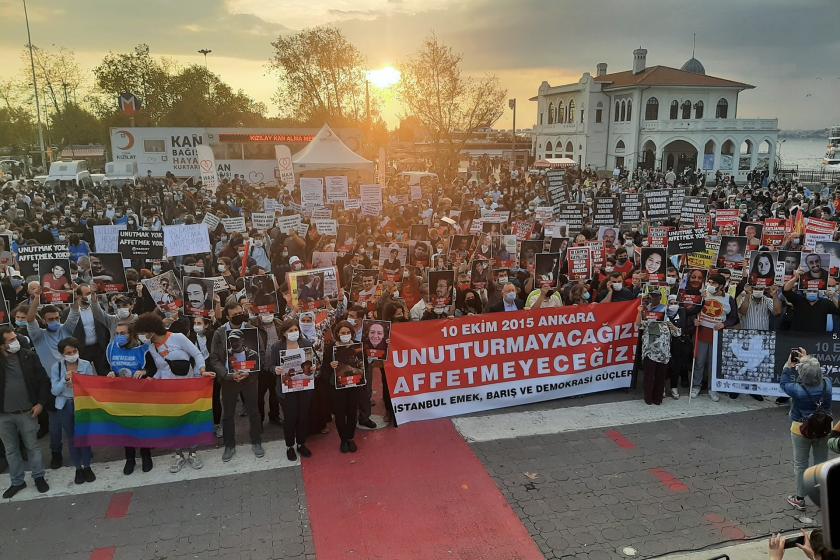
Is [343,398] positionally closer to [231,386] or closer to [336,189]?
[231,386]

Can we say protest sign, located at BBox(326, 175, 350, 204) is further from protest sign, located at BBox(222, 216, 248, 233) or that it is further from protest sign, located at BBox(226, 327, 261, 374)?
protest sign, located at BBox(226, 327, 261, 374)

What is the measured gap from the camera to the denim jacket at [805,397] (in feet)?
17.9

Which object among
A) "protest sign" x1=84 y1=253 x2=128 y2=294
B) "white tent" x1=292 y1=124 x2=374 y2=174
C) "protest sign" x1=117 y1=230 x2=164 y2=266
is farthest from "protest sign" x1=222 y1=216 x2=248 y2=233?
"white tent" x1=292 y1=124 x2=374 y2=174

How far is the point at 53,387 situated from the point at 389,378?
3783mm

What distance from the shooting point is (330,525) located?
5.59 metres

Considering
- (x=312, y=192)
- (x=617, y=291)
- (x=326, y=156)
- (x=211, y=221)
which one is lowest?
(x=617, y=291)

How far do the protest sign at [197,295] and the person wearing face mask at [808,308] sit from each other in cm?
834

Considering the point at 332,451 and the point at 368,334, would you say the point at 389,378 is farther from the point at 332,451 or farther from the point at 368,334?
the point at 332,451

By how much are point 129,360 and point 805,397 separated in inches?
276

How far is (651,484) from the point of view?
20.6 feet

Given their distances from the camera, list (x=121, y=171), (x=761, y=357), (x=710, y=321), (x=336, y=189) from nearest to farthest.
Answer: (x=761, y=357) → (x=710, y=321) → (x=336, y=189) → (x=121, y=171)

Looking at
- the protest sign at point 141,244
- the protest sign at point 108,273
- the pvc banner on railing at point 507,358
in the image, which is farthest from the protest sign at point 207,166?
the pvc banner on railing at point 507,358

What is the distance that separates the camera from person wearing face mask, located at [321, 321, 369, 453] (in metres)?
6.92

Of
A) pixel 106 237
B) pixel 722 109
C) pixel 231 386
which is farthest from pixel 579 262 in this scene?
pixel 722 109
